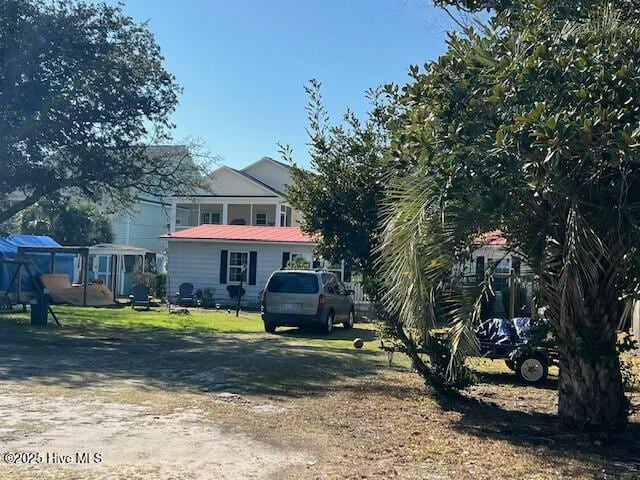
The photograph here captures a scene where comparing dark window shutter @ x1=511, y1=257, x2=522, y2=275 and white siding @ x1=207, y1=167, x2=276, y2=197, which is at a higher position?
white siding @ x1=207, y1=167, x2=276, y2=197

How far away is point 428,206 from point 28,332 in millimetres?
12401

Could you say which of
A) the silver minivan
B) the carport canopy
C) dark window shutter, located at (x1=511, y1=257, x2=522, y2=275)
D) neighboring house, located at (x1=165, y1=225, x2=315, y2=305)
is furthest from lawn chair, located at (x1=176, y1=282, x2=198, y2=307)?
dark window shutter, located at (x1=511, y1=257, x2=522, y2=275)

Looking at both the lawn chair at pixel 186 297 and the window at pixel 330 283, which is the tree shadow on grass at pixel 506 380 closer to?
the window at pixel 330 283

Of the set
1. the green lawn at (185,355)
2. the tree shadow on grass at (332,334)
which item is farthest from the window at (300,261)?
the tree shadow on grass at (332,334)

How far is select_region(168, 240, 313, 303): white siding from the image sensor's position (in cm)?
3042

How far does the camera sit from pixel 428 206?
721 centimetres

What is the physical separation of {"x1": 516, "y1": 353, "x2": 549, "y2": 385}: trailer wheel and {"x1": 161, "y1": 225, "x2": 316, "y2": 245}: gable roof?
18.2 meters

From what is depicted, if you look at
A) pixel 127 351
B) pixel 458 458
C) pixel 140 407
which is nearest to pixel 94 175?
pixel 127 351

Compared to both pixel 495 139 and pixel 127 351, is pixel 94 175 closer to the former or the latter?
pixel 127 351

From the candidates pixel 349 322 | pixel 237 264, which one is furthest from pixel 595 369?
pixel 237 264

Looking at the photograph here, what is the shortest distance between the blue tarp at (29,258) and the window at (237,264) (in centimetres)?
723

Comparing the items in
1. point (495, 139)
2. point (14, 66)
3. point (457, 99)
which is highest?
point (14, 66)

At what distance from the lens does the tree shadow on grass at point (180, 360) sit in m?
10.5

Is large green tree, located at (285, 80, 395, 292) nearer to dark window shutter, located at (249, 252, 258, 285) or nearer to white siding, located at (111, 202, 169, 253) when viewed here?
dark window shutter, located at (249, 252, 258, 285)
